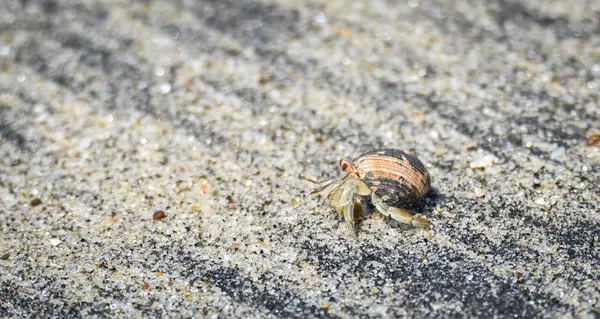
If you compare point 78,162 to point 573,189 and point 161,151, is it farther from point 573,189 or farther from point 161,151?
point 573,189

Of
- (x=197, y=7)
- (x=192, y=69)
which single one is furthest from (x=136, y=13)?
(x=192, y=69)

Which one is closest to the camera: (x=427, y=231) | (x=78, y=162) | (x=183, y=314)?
(x=183, y=314)

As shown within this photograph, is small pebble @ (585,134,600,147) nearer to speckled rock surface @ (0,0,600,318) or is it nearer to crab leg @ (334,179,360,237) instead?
speckled rock surface @ (0,0,600,318)

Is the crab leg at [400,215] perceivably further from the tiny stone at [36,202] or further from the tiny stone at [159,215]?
the tiny stone at [36,202]

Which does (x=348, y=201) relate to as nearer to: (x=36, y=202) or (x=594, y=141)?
(x=594, y=141)

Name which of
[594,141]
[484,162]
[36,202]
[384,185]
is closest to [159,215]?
[36,202]

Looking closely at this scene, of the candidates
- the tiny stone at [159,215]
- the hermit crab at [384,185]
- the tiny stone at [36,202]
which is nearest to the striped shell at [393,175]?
the hermit crab at [384,185]

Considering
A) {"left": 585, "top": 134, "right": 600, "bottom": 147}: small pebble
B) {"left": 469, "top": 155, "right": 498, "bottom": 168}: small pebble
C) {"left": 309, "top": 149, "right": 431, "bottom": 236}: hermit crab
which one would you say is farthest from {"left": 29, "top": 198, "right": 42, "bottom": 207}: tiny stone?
{"left": 585, "top": 134, "right": 600, "bottom": 147}: small pebble
